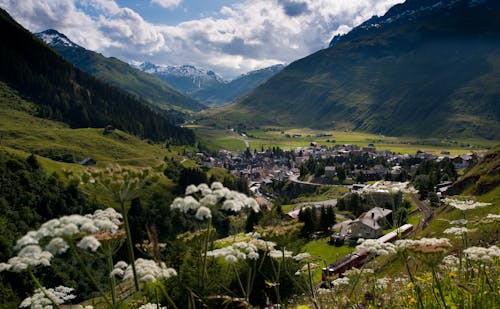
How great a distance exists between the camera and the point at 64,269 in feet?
260

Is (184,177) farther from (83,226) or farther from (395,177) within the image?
(83,226)

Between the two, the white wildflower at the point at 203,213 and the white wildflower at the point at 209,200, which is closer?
the white wildflower at the point at 203,213

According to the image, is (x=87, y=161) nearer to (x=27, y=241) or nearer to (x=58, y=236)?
(x=27, y=241)

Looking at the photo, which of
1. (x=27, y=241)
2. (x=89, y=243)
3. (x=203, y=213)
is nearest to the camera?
(x=89, y=243)

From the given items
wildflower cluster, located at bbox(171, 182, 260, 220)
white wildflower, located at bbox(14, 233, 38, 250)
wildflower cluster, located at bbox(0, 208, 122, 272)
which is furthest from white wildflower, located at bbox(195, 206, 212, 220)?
white wildflower, located at bbox(14, 233, 38, 250)

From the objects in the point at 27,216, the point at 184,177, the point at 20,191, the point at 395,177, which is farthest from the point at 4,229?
the point at 395,177

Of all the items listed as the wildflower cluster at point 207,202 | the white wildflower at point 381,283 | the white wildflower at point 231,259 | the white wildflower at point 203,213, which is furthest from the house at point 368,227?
the white wildflower at point 203,213

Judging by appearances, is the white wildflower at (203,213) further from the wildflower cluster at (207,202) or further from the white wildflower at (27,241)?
the white wildflower at (27,241)

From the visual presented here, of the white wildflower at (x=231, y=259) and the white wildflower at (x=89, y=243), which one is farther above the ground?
the white wildflower at (x=89, y=243)

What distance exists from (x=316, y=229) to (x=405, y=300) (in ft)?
295

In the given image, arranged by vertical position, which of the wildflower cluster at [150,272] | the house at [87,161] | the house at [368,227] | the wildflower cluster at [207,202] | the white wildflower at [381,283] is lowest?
the house at [87,161]

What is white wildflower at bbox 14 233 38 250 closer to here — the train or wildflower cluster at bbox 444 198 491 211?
the train

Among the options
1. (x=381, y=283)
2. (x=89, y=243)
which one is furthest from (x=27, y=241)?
(x=381, y=283)

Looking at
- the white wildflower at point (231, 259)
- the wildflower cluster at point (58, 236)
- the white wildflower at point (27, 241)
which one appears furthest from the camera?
the white wildflower at point (231, 259)
